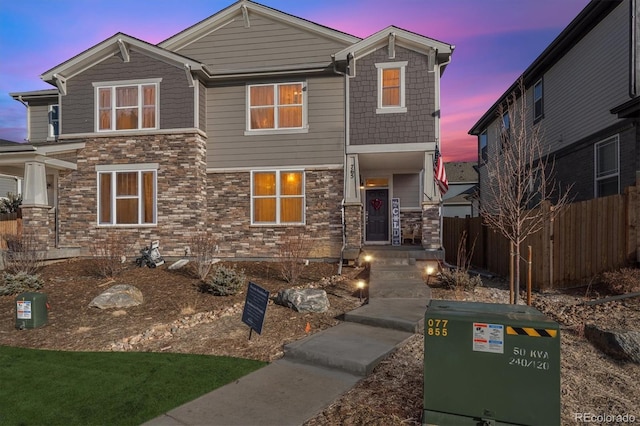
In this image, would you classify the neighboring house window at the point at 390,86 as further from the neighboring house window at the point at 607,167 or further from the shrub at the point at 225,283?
the shrub at the point at 225,283

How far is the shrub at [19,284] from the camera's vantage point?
9.37 m

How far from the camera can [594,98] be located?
12.7m

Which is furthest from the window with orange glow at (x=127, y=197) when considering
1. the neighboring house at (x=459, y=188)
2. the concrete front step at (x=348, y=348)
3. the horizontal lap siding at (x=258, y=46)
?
the neighboring house at (x=459, y=188)

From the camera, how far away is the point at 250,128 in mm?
14148

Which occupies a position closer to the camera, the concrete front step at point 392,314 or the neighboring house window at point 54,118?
the concrete front step at point 392,314

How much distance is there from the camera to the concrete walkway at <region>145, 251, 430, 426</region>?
154 inches

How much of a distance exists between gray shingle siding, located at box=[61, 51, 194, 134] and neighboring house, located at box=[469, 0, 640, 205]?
10.0m

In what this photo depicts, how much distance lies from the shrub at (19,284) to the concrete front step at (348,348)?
7.56 metres

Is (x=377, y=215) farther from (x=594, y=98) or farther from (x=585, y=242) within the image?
(x=594, y=98)

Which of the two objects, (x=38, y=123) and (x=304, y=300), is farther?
(x=38, y=123)

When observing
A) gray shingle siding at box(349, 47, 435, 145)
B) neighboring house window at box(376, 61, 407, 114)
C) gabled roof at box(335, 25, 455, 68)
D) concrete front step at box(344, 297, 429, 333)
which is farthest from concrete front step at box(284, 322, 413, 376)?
gabled roof at box(335, 25, 455, 68)

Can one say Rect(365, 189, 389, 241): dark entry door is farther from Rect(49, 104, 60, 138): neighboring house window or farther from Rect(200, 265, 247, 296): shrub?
Rect(49, 104, 60, 138): neighboring house window

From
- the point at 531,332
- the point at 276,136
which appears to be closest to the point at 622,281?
the point at 531,332

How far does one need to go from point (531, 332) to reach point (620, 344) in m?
3.06
